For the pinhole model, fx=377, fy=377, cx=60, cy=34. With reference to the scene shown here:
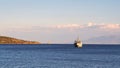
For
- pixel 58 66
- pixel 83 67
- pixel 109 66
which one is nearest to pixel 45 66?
pixel 58 66

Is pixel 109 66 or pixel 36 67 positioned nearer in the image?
pixel 36 67

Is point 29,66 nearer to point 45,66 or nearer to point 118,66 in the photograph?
point 45,66

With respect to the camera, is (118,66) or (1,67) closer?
(1,67)

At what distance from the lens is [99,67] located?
104 m

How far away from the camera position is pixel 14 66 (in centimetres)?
10331

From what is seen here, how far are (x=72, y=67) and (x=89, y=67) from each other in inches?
199

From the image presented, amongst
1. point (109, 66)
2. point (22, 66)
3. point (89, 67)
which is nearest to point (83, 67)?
point (89, 67)

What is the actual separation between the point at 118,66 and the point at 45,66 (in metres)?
21.1

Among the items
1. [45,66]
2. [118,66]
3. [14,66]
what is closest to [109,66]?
[118,66]

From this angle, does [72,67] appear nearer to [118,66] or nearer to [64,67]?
[64,67]

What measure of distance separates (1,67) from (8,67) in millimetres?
1857

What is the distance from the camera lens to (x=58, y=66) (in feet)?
342

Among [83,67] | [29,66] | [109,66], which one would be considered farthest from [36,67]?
[109,66]

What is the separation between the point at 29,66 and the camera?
339 ft
